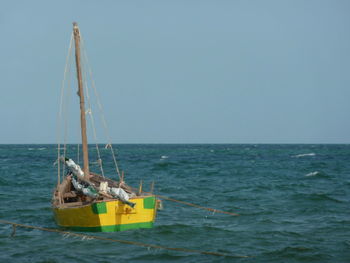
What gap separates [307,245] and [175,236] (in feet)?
16.6

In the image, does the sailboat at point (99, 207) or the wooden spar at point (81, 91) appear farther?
the wooden spar at point (81, 91)

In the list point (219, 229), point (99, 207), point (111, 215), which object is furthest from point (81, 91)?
point (219, 229)

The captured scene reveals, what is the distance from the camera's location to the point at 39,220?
24.4 m

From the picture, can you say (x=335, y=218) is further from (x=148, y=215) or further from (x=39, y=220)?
(x=39, y=220)

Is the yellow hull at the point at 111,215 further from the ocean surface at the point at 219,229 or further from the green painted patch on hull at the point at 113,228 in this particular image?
the ocean surface at the point at 219,229

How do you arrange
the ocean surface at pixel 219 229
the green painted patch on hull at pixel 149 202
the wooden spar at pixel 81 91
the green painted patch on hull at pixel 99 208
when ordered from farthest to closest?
1. the wooden spar at pixel 81 91
2. the green painted patch on hull at pixel 149 202
3. the green painted patch on hull at pixel 99 208
4. the ocean surface at pixel 219 229

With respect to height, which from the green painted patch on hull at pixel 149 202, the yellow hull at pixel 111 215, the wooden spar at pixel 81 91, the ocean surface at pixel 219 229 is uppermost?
the wooden spar at pixel 81 91

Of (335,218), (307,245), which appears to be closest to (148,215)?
(307,245)

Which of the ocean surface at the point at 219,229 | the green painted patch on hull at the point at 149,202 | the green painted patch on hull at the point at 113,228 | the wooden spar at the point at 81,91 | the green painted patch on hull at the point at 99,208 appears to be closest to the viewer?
the ocean surface at the point at 219,229

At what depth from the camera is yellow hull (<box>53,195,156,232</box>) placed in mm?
18609

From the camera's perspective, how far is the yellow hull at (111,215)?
18609mm

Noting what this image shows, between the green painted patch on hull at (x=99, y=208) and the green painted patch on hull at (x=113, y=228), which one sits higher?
the green painted patch on hull at (x=99, y=208)

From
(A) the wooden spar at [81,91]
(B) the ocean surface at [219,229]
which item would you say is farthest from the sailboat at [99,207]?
(B) the ocean surface at [219,229]

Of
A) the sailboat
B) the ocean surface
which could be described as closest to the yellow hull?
the sailboat
